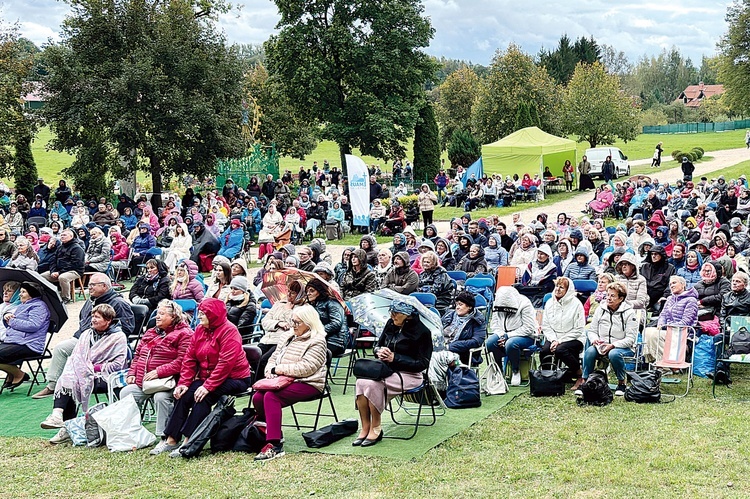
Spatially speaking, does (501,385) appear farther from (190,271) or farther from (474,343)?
(190,271)

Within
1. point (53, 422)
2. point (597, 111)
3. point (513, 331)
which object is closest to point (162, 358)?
point (53, 422)

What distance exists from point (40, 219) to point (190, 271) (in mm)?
11344

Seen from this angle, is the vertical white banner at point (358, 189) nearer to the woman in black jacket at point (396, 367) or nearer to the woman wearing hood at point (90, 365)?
the woman wearing hood at point (90, 365)

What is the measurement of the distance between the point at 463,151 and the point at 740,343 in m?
Answer: 35.0

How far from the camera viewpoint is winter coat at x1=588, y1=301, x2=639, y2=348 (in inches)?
332

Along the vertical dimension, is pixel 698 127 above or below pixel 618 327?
above

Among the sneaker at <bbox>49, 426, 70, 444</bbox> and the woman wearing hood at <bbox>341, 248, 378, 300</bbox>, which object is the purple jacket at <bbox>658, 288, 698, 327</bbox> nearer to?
the woman wearing hood at <bbox>341, 248, 378, 300</bbox>

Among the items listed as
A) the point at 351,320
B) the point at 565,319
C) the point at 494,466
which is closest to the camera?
the point at 494,466

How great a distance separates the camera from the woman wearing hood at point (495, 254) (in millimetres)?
13244

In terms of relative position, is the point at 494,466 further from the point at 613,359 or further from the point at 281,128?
the point at 281,128

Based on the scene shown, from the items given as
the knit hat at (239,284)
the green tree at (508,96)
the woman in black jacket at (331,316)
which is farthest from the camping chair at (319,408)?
the green tree at (508,96)

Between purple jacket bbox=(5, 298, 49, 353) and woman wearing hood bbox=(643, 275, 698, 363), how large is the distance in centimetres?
633

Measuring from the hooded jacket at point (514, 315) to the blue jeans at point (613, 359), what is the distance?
0.72m

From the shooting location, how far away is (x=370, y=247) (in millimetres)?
12820
